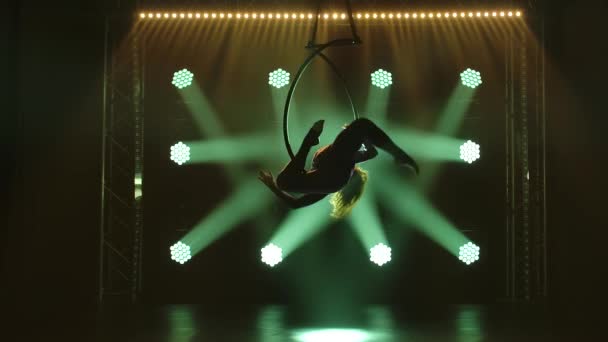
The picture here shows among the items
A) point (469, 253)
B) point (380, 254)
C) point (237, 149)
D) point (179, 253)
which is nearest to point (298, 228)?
point (380, 254)

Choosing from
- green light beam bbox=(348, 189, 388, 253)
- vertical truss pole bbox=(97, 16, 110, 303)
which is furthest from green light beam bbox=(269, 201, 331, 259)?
vertical truss pole bbox=(97, 16, 110, 303)

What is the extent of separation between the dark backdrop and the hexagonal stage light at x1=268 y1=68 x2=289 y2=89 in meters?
1.66

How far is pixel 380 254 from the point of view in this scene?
22.3ft

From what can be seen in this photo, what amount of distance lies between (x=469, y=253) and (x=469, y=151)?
0.96 m

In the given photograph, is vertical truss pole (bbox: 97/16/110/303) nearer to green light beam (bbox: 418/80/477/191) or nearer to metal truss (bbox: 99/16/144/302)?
metal truss (bbox: 99/16/144/302)

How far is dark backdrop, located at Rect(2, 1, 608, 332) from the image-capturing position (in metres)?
6.66

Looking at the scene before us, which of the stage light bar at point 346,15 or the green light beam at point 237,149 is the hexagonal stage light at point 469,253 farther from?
the stage light bar at point 346,15

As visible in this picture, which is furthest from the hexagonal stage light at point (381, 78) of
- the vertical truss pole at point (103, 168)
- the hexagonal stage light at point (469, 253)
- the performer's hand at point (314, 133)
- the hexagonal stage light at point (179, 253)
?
the performer's hand at point (314, 133)

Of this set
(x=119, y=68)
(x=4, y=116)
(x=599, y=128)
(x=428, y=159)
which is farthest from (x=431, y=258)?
(x=4, y=116)

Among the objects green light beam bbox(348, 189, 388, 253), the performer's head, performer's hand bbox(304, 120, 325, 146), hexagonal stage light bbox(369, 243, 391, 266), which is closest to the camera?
performer's hand bbox(304, 120, 325, 146)

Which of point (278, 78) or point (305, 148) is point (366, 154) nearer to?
point (305, 148)

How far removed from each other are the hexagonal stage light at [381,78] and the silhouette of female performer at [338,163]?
8.70 ft

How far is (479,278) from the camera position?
707 centimetres

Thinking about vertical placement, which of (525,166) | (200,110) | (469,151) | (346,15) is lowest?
(525,166)
